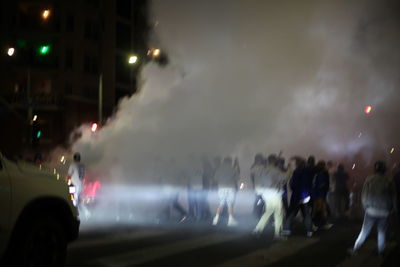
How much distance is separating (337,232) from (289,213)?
3.90 ft

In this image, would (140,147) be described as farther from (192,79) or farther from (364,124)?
(364,124)

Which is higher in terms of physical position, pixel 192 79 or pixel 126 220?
pixel 192 79

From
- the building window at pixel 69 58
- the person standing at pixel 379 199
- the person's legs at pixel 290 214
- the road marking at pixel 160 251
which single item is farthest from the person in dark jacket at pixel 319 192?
the building window at pixel 69 58

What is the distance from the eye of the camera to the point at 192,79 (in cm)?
1589

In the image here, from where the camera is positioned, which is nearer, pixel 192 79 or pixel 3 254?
pixel 3 254

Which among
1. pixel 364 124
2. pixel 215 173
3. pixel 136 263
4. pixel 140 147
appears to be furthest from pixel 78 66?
pixel 136 263

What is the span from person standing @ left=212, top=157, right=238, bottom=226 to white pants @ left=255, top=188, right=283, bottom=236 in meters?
1.81

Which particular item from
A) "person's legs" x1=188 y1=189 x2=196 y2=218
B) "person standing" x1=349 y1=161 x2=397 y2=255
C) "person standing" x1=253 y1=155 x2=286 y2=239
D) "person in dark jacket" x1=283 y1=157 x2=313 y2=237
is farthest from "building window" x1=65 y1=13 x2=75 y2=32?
"person standing" x1=349 y1=161 x2=397 y2=255

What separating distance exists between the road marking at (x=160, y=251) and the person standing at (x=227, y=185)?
178 centimetres

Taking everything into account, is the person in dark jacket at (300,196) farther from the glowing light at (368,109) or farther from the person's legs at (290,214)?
the glowing light at (368,109)

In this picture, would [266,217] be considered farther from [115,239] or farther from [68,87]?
[68,87]

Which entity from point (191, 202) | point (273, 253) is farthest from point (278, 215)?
point (191, 202)

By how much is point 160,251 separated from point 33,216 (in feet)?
10.2

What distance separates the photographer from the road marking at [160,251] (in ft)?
24.6
